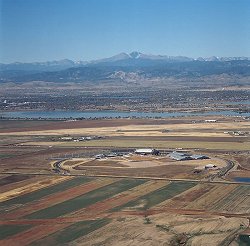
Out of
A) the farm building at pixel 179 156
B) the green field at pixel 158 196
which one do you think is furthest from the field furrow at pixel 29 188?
the farm building at pixel 179 156

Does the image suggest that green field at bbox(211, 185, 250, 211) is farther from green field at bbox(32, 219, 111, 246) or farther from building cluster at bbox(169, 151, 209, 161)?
building cluster at bbox(169, 151, 209, 161)

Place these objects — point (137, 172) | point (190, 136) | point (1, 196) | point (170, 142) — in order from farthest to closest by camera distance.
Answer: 1. point (190, 136)
2. point (170, 142)
3. point (137, 172)
4. point (1, 196)

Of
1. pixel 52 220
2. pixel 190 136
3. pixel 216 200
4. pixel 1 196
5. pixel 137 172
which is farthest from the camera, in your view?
pixel 190 136

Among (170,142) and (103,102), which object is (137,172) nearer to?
(170,142)

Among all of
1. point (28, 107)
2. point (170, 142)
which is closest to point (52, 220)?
point (170, 142)

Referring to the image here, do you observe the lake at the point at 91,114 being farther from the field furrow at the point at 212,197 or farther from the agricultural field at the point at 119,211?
the field furrow at the point at 212,197

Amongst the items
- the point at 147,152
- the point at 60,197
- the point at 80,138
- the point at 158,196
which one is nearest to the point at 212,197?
the point at 158,196
